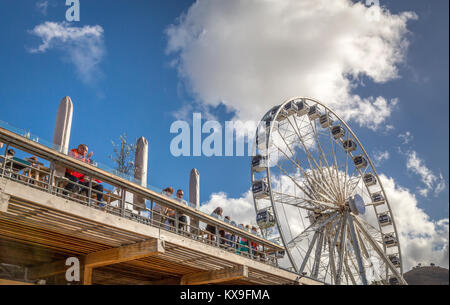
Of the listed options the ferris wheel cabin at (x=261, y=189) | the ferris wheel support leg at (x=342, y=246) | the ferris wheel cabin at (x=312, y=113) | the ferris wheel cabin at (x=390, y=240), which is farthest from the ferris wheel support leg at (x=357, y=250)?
the ferris wheel cabin at (x=390, y=240)

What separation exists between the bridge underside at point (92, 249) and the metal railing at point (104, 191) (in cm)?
57

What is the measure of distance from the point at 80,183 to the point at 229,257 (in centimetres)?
571

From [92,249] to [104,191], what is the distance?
1.64 m

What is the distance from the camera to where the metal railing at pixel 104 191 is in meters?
10.3

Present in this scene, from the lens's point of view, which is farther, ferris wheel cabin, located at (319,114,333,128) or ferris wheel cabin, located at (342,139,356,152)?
ferris wheel cabin, located at (342,139,356,152)

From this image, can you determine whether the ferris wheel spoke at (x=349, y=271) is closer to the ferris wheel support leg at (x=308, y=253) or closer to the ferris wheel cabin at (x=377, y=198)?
the ferris wheel support leg at (x=308, y=253)

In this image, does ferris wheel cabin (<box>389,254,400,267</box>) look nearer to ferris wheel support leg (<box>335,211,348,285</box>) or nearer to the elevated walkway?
ferris wheel support leg (<box>335,211,348,285</box>)

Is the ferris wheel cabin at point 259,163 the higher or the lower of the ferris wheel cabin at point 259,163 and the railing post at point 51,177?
the higher

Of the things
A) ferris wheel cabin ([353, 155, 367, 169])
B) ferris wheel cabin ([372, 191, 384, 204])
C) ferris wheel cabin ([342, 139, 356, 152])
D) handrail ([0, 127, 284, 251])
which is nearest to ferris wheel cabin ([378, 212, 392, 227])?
ferris wheel cabin ([372, 191, 384, 204])

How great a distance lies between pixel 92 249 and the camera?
1248cm

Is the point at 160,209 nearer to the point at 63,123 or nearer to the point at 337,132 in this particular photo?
the point at 63,123

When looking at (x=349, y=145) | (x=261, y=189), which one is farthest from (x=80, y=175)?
(x=349, y=145)

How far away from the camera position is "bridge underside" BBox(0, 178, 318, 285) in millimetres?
9758
